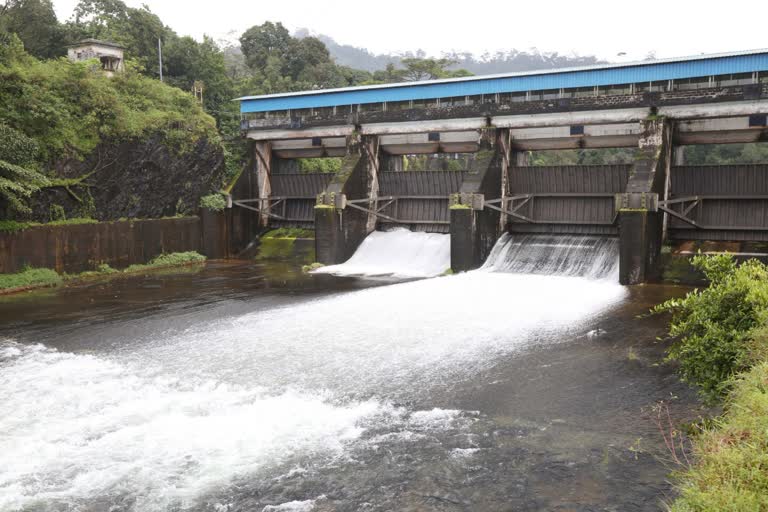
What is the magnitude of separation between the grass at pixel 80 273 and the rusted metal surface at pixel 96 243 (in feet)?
0.76

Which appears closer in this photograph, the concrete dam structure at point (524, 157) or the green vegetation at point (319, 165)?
the concrete dam structure at point (524, 157)

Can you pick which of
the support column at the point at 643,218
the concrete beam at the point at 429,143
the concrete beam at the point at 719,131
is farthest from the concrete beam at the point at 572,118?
the concrete beam at the point at 429,143

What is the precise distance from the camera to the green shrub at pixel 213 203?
27.8 m

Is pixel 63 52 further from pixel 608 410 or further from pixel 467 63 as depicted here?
pixel 467 63

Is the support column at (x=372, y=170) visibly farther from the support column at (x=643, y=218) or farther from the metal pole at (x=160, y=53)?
the metal pole at (x=160, y=53)

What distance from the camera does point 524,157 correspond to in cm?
2661

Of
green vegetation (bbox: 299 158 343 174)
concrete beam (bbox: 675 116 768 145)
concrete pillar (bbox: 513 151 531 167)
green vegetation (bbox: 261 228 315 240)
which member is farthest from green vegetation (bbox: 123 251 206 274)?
concrete beam (bbox: 675 116 768 145)

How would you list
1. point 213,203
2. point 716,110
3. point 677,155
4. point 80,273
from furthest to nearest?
point 213,203 → point 80,273 → point 677,155 → point 716,110

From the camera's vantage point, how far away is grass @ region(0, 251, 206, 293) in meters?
20.4

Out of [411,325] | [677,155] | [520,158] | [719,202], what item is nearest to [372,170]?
[520,158]

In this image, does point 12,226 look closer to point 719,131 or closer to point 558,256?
point 558,256

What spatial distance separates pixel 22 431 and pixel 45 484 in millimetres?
1865

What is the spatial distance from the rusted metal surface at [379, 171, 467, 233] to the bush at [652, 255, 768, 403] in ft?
58.0

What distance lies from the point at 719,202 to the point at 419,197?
10987mm
